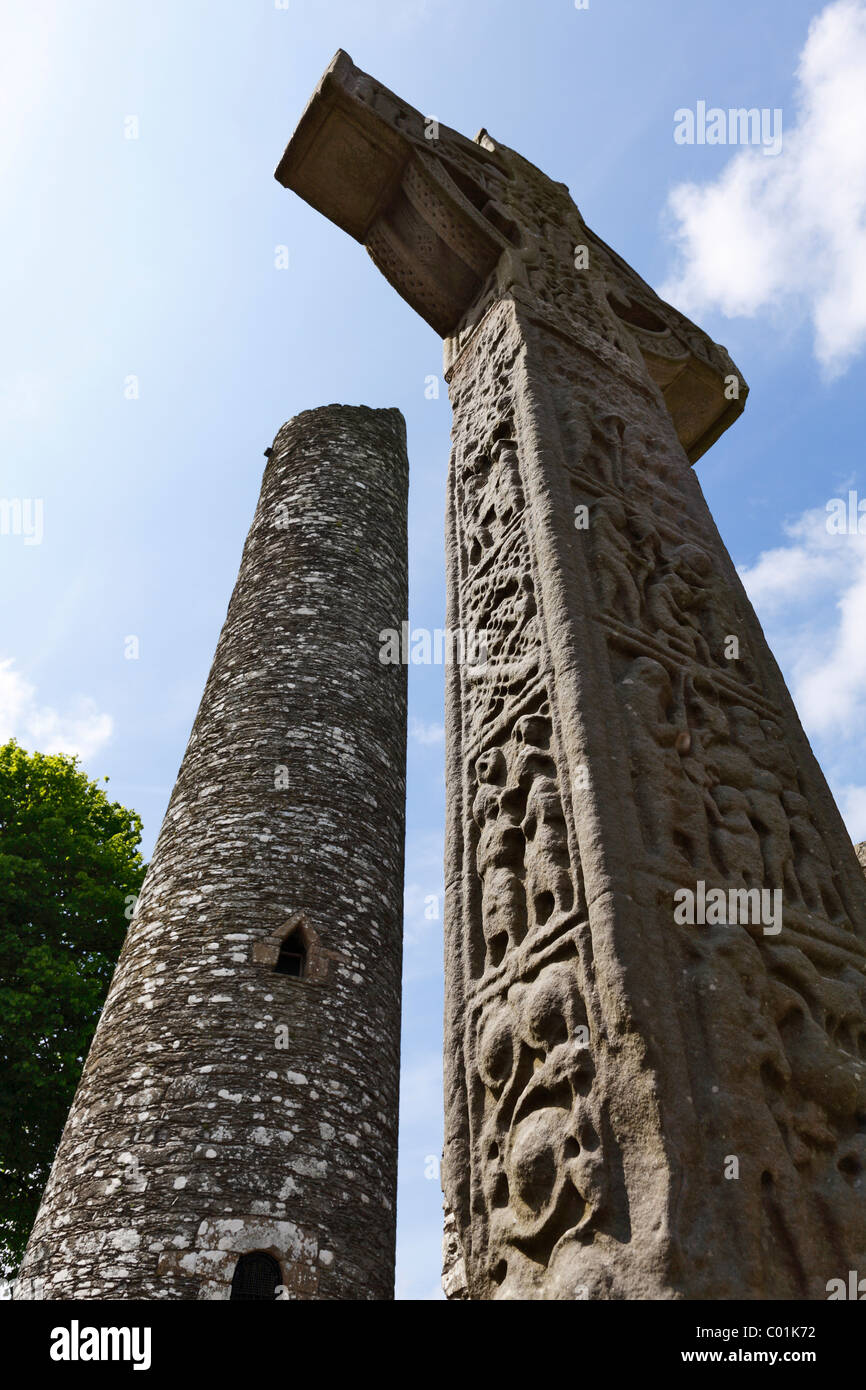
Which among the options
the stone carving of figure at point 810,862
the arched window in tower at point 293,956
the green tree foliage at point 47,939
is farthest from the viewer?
the green tree foliage at point 47,939

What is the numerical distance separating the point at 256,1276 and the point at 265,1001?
1.88 meters

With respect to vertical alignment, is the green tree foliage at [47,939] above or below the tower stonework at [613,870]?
above

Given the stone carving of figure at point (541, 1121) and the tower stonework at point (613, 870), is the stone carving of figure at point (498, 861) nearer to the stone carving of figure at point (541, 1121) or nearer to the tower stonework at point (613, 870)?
the tower stonework at point (613, 870)

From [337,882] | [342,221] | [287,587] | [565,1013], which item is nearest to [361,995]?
[337,882]

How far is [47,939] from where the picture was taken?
12.8 m

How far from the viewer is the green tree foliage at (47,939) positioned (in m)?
11.2

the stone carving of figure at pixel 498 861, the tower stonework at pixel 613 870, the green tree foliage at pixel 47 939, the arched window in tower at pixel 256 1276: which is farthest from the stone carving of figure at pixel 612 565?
the green tree foliage at pixel 47 939

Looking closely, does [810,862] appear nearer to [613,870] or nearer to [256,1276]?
[613,870]

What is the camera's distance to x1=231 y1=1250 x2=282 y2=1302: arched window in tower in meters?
→ 6.38

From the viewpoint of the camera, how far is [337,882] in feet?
29.4

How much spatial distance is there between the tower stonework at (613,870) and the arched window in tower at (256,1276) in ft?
17.0

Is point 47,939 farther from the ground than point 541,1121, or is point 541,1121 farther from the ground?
point 47,939

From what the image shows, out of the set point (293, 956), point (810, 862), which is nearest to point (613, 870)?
Result: point (810, 862)
